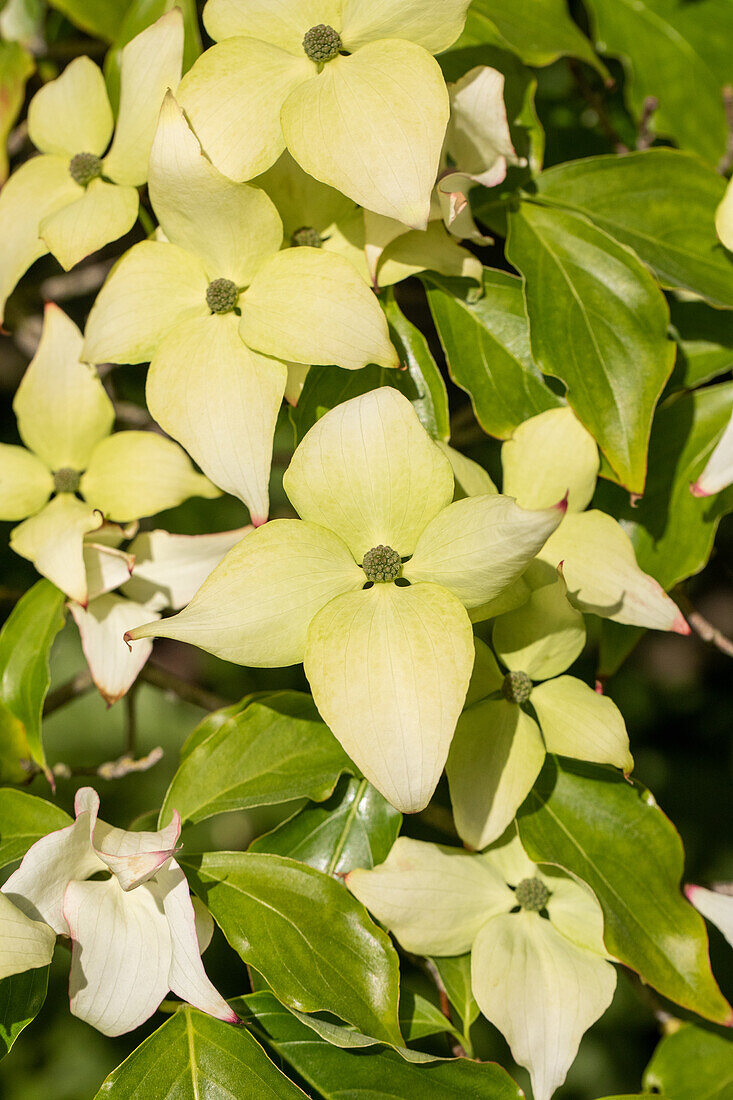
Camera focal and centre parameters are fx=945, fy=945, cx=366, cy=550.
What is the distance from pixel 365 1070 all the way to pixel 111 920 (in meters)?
0.20

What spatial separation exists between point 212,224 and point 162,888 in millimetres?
402

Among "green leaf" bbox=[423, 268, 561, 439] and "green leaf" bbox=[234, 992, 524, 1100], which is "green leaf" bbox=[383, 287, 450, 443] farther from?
"green leaf" bbox=[234, 992, 524, 1100]

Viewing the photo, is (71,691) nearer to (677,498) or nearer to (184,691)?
(184,691)

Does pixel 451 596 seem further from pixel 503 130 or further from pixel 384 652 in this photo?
pixel 503 130

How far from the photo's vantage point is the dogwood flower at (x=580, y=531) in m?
0.60

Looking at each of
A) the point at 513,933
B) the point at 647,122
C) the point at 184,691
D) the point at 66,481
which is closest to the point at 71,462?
the point at 66,481

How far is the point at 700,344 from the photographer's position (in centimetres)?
72

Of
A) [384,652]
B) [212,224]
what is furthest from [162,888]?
[212,224]

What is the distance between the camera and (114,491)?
2.27ft

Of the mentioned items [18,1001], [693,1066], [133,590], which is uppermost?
[133,590]

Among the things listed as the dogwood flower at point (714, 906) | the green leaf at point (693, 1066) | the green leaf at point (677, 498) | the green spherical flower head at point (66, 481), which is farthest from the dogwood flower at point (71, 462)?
the green leaf at point (693, 1066)

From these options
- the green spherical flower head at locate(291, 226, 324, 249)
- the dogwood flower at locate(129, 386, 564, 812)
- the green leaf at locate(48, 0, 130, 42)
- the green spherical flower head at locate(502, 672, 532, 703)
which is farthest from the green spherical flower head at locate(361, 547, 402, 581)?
the green leaf at locate(48, 0, 130, 42)

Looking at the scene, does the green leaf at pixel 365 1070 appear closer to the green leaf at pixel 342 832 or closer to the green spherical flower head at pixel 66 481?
the green leaf at pixel 342 832

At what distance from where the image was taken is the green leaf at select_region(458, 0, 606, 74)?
2.34 ft
